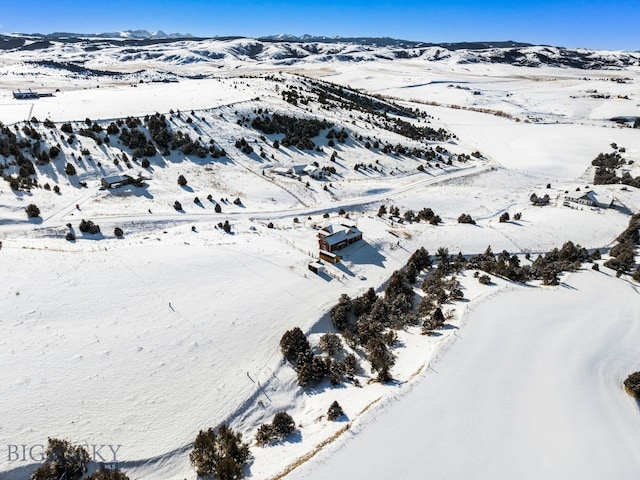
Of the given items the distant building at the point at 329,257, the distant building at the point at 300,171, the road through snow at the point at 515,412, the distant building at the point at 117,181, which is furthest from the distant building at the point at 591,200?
the distant building at the point at 117,181

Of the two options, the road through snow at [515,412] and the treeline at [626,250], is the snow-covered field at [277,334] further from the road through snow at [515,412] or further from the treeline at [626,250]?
the treeline at [626,250]

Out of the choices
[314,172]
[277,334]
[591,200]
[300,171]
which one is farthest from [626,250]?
[300,171]

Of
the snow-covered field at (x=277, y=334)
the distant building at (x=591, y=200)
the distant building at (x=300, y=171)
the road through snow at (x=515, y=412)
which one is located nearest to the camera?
the road through snow at (x=515, y=412)

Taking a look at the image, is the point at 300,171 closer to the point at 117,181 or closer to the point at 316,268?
the point at 117,181

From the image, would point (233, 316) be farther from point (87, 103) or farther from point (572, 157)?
point (572, 157)

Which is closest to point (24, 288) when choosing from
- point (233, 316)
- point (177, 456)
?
point (233, 316)

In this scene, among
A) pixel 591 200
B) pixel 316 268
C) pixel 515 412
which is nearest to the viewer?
pixel 515 412
